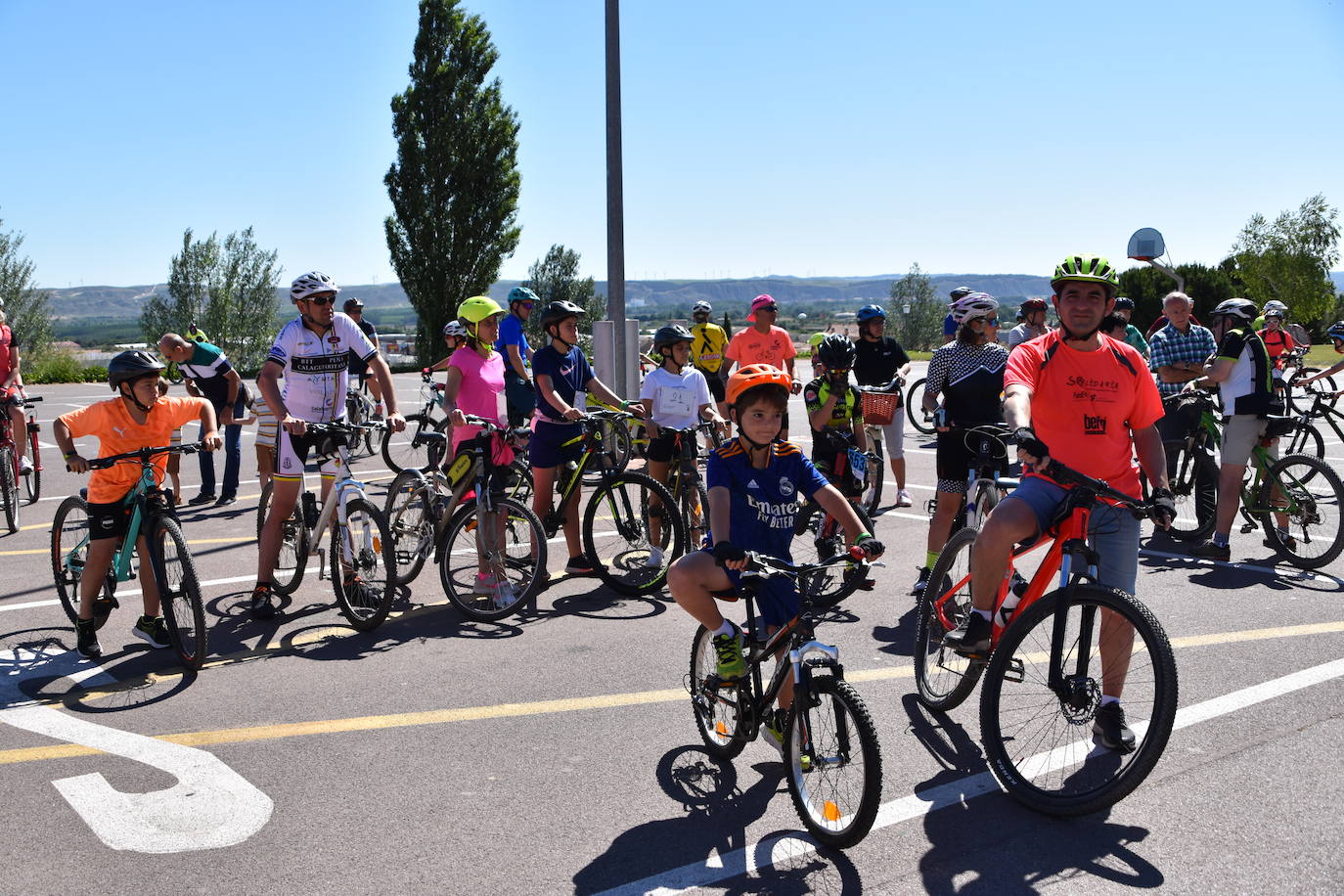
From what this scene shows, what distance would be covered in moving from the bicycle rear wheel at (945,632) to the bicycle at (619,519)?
8.34 ft

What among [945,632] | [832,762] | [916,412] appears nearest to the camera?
[832,762]

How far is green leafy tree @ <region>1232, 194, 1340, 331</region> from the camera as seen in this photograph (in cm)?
5884

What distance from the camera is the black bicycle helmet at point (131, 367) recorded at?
19.5 feet

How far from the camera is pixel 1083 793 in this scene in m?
3.98

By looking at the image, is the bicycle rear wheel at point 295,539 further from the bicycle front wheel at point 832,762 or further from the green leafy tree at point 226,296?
the green leafy tree at point 226,296

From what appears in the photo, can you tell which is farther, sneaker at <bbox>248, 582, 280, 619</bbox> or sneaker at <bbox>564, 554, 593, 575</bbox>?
sneaker at <bbox>564, 554, 593, 575</bbox>

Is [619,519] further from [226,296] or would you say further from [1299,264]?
[226,296]

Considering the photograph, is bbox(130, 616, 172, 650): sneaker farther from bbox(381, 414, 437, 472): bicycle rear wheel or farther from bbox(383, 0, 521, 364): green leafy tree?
bbox(383, 0, 521, 364): green leafy tree

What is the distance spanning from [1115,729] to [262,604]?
16.8 feet

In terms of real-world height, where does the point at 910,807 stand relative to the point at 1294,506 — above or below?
below

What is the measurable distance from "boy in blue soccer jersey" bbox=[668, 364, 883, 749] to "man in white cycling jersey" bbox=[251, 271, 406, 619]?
3119 mm

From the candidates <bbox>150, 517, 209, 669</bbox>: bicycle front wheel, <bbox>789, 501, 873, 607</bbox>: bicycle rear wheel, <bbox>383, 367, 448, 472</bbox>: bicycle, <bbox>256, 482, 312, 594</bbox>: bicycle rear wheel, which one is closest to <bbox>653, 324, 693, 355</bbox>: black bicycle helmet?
<bbox>789, 501, 873, 607</bbox>: bicycle rear wheel

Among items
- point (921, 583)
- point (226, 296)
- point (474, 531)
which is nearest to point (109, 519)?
point (474, 531)

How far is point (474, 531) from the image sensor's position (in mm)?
7012
